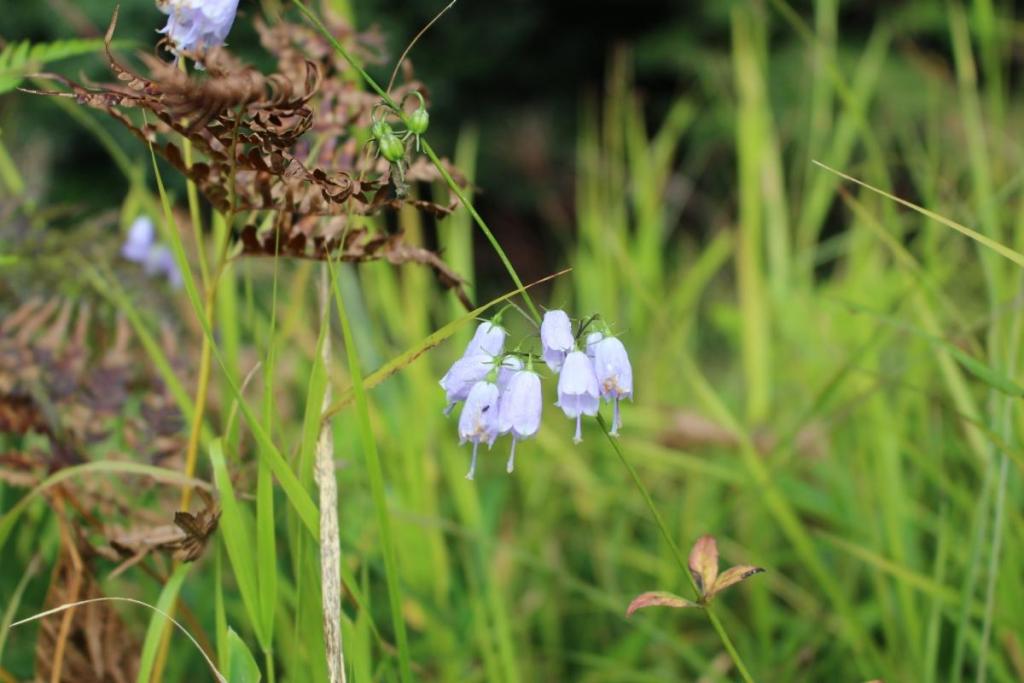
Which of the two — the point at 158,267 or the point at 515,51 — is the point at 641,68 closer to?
the point at 515,51

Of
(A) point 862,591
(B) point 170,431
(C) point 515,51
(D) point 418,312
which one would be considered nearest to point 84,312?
(B) point 170,431

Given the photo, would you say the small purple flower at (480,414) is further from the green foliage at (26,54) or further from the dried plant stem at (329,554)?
the green foliage at (26,54)

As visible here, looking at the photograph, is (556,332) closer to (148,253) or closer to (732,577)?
(732,577)

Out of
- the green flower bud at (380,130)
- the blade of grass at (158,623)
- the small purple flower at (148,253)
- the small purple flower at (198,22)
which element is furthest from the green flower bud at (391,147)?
the small purple flower at (148,253)

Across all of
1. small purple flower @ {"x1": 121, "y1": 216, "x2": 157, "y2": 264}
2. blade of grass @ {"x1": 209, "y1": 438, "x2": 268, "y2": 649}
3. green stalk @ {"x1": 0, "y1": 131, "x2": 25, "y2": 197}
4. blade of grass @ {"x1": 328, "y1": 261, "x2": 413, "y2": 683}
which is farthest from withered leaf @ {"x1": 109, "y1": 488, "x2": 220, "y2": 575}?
green stalk @ {"x1": 0, "y1": 131, "x2": 25, "y2": 197}

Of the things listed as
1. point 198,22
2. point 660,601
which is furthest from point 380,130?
point 660,601
